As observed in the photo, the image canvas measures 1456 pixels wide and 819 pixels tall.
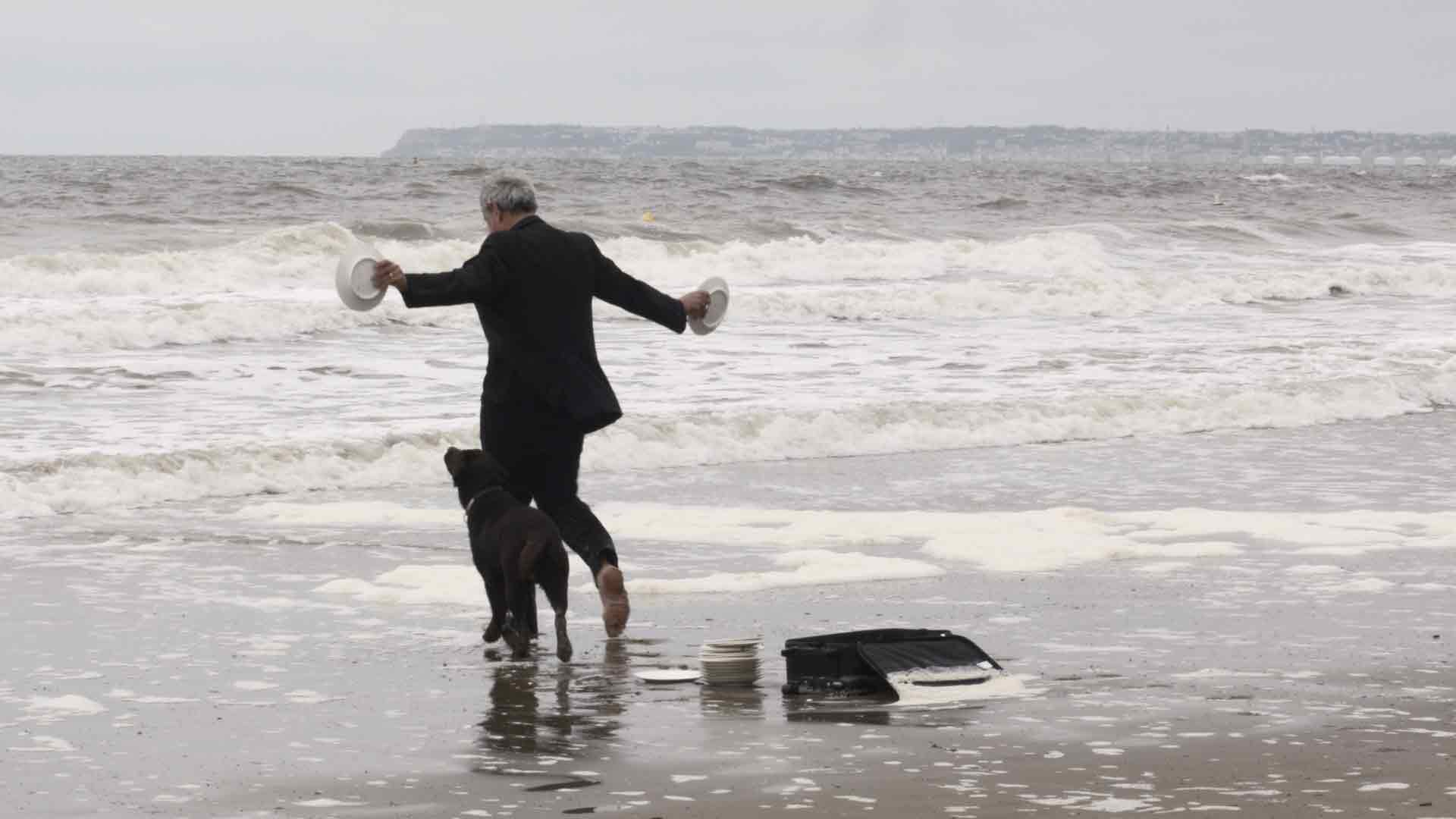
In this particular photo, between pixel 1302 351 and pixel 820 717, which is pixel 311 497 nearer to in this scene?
pixel 820 717

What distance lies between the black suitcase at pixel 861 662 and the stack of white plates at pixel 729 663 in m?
0.10

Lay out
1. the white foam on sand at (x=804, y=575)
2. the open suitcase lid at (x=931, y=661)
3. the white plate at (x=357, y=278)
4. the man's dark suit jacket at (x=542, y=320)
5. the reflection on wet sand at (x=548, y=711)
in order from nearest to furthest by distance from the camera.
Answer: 1. the reflection on wet sand at (x=548, y=711)
2. the open suitcase lid at (x=931, y=661)
3. the white plate at (x=357, y=278)
4. the man's dark suit jacket at (x=542, y=320)
5. the white foam on sand at (x=804, y=575)

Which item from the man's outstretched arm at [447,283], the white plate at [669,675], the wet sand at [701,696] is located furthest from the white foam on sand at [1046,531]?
the man's outstretched arm at [447,283]

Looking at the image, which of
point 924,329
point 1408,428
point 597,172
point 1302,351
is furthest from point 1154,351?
point 597,172

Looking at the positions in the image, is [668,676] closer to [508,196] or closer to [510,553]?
[510,553]

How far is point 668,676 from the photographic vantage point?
20.5ft

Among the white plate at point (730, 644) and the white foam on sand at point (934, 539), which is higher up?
the white plate at point (730, 644)

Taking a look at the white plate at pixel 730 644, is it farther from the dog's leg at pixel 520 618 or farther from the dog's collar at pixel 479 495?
the dog's collar at pixel 479 495

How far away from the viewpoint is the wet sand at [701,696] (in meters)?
4.75

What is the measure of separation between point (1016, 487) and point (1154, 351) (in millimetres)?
8294

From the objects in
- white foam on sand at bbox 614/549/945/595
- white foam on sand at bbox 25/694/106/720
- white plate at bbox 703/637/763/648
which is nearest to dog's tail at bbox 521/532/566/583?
white plate at bbox 703/637/763/648

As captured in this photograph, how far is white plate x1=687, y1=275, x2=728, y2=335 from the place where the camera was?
725 centimetres

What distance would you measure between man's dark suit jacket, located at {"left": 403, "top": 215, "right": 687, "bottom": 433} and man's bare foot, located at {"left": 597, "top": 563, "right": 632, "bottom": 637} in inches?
18.8

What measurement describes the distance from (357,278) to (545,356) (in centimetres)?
80
